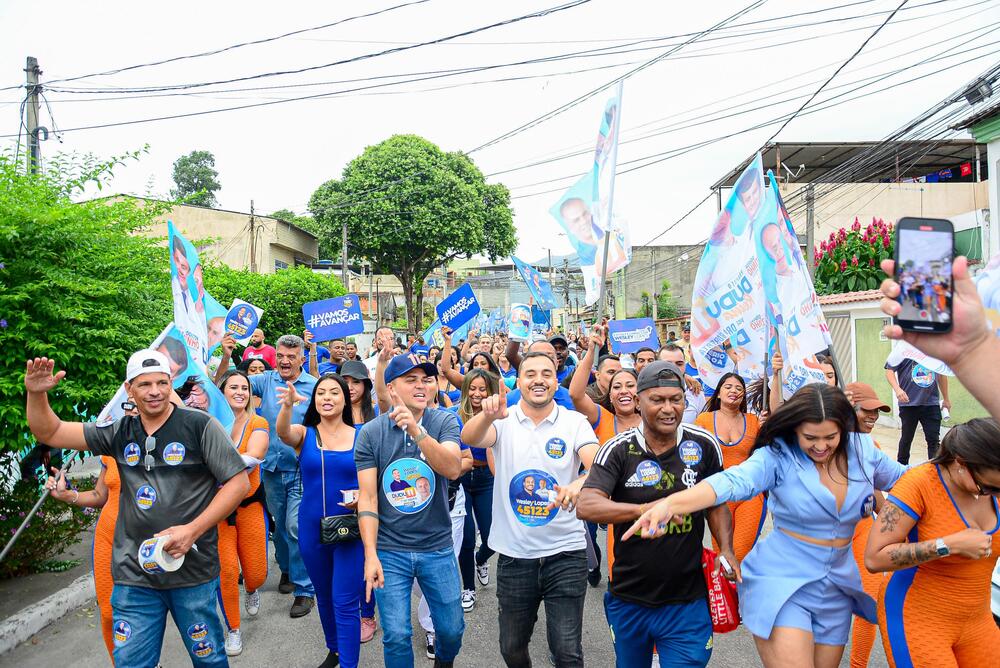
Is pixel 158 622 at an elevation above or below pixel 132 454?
below

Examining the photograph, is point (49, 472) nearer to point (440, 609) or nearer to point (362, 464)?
point (362, 464)

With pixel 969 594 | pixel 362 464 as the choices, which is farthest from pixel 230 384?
pixel 969 594

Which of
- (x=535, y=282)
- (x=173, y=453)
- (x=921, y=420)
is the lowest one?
(x=921, y=420)

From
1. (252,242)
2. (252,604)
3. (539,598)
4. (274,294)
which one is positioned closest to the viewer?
(539,598)

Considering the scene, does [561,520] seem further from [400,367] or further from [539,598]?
[400,367]

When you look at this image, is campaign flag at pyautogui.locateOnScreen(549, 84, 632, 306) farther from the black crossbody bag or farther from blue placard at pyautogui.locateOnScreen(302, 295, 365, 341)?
the black crossbody bag

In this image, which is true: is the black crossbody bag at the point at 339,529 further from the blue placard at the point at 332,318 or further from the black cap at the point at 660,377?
the blue placard at the point at 332,318

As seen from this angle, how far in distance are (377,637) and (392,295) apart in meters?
50.2

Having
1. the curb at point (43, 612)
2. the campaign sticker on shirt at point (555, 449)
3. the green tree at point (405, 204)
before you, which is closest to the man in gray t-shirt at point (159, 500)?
the campaign sticker on shirt at point (555, 449)

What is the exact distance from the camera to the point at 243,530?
5141mm

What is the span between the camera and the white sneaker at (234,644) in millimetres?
4812

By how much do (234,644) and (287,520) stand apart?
113 centimetres

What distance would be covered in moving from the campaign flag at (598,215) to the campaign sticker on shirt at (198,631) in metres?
5.27

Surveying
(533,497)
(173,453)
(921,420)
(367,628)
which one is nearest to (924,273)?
(533,497)
